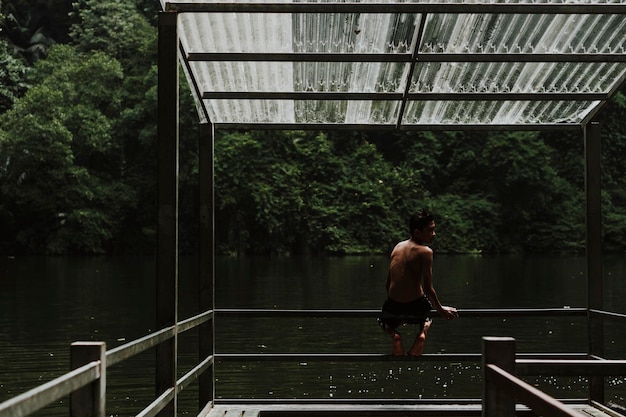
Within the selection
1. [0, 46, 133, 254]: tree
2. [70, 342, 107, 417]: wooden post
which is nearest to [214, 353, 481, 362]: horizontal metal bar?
[70, 342, 107, 417]: wooden post

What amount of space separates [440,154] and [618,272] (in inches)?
778

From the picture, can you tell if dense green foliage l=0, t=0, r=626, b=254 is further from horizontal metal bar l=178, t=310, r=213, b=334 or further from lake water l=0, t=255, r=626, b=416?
horizontal metal bar l=178, t=310, r=213, b=334

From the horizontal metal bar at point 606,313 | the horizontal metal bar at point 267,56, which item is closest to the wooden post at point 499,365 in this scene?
the horizontal metal bar at point 606,313

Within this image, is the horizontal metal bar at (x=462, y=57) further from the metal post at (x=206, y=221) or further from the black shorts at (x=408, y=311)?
the black shorts at (x=408, y=311)

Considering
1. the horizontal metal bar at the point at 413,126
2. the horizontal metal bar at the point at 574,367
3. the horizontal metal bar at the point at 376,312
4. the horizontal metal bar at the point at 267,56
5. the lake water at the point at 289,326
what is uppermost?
the horizontal metal bar at the point at 267,56

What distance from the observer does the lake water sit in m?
16.6

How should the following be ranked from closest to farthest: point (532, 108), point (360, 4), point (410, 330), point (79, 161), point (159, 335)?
point (159, 335), point (360, 4), point (532, 108), point (410, 330), point (79, 161)

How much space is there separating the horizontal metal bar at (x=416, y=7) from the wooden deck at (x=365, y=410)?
2951mm

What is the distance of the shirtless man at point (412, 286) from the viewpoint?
7074mm

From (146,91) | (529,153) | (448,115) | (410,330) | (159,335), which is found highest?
(146,91)

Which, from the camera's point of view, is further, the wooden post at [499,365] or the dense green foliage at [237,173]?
the dense green foliage at [237,173]

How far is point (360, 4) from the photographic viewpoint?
6.00 meters

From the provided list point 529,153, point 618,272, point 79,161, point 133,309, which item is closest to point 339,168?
point 529,153

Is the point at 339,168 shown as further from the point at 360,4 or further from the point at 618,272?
the point at 360,4
